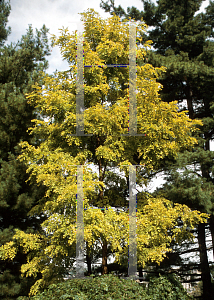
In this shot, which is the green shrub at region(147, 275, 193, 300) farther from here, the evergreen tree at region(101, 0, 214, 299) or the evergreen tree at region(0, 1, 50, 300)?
the evergreen tree at region(0, 1, 50, 300)

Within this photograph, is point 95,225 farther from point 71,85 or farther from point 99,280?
point 71,85

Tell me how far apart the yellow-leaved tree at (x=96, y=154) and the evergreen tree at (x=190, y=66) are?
5.42 feet

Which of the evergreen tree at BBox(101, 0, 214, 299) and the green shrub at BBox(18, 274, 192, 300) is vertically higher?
the evergreen tree at BBox(101, 0, 214, 299)

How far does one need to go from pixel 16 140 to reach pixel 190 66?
6081 mm

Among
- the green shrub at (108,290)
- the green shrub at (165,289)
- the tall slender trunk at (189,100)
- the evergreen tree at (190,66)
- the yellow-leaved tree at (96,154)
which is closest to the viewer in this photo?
the green shrub at (108,290)

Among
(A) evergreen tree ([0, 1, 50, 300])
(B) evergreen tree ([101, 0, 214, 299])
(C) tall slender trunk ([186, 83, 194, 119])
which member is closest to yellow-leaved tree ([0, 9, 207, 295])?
(A) evergreen tree ([0, 1, 50, 300])

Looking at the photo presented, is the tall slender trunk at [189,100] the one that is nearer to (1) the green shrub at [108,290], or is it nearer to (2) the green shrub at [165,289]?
(2) the green shrub at [165,289]

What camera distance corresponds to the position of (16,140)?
7121 millimetres

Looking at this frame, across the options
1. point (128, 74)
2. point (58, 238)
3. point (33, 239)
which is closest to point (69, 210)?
point (58, 238)

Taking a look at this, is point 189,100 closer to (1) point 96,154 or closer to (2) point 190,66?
(2) point 190,66

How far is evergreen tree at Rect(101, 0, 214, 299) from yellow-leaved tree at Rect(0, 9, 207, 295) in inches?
65.1

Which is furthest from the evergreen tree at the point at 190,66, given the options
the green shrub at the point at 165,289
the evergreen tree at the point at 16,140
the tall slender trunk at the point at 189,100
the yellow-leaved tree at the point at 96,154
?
the evergreen tree at the point at 16,140

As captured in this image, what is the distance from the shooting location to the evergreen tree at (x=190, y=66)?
25.1ft

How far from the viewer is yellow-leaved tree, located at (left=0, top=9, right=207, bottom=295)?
503cm
